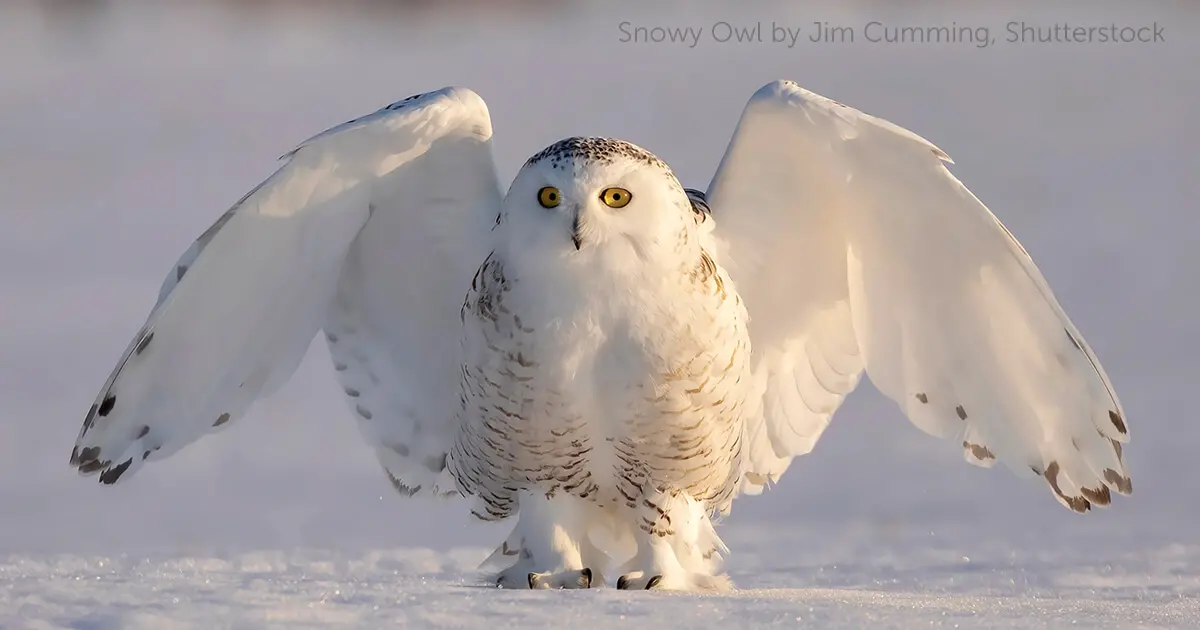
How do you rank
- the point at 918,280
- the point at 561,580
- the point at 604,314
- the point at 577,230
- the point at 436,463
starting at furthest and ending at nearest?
the point at 436,463
the point at 918,280
the point at 561,580
the point at 604,314
the point at 577,230

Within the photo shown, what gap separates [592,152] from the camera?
11.1 ft

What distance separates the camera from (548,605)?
3.09 meters

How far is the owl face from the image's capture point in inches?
132

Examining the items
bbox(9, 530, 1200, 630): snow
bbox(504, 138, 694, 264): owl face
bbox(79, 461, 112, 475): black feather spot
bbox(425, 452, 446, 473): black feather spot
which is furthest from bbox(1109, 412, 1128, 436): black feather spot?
bbox(79, 461, 112, 475): black feather spot

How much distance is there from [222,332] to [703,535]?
4.45 feet

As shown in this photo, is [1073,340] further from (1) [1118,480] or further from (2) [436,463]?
(2) [436,463]

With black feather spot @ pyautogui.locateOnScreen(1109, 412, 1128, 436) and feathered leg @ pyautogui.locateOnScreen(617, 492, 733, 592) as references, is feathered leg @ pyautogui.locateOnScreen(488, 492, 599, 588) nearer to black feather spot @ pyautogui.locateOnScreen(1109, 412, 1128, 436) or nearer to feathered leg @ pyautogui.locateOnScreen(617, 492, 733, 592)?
feathered leg @ pyautogui.locateOnScreen(617, 492, 733, 592)

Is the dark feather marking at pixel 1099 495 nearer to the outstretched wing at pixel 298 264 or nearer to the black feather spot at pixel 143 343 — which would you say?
the outstretched wing at pixel 298 264

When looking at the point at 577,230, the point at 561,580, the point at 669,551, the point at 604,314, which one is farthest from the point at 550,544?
the point at 577,230

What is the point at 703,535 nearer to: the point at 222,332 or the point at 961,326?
the point at 961,326

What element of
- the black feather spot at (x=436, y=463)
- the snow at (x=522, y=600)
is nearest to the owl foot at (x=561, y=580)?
the snow at (x=522, y=600)

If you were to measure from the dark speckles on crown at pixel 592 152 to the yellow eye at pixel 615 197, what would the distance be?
7 cm

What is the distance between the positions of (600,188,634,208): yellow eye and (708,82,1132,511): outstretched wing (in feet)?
1.70

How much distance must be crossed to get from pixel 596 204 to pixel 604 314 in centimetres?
30
